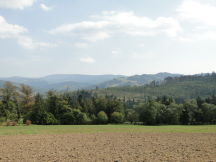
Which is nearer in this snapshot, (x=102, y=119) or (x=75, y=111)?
(x=75, y=111)

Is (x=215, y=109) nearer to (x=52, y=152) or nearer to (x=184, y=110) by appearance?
(x=184, y=110)

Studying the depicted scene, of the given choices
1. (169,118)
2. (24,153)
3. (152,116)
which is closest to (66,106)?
(152,116)

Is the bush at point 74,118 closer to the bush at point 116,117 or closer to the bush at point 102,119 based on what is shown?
the bush at point 102,119

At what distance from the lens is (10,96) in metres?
86.2

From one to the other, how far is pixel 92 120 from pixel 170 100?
112 ft

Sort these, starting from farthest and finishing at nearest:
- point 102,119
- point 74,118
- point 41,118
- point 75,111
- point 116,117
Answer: point 116,117 < point 102,119 < point 75,111 < point 74,118 < point 41,118

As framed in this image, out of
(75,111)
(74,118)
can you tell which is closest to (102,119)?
(74,118)

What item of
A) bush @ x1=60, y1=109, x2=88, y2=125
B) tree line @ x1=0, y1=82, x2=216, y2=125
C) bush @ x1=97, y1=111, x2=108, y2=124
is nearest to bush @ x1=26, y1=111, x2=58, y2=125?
tree line @ x1=0, y1=82, x2=216, y2=125

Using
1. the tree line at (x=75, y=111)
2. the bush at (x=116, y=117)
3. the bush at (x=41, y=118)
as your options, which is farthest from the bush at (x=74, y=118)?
the bush at (x=116, y=117)

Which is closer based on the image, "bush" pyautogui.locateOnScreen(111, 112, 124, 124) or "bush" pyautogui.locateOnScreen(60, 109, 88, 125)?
"bush" pyautogui.locateOnScreen(60, 109, 88, 125)

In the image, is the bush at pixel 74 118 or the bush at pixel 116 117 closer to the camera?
the bush at pixel 74 118

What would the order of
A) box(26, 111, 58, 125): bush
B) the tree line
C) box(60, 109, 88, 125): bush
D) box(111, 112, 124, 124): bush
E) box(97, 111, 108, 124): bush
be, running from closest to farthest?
1. box(26, 111, 58, 125): bush
2. the tree line
3. box(60, 109, 88, 125): bush
4. box(97, 111, 108, 124): bush
5. box(111, 112, 124, 124): bush

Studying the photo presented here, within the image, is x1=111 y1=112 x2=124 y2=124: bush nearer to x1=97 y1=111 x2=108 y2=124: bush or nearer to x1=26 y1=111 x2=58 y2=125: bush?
x1=97 y1=111 x2=108 y2=124: bush

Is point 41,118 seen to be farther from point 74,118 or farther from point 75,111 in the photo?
point 75,111
